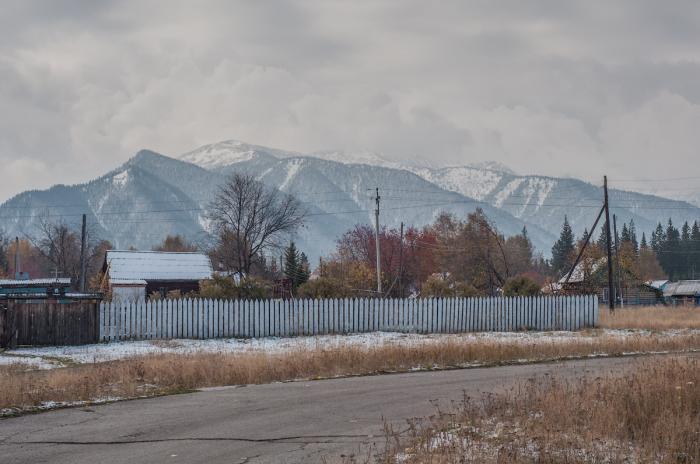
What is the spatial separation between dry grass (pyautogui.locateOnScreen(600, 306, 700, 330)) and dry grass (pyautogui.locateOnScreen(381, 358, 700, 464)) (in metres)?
24.9

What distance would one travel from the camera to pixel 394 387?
15.8 meters

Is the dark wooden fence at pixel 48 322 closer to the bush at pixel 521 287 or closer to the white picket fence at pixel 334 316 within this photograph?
the white picket fence at pixel 334 316

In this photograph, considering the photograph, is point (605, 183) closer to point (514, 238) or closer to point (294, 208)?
point (294, 208)

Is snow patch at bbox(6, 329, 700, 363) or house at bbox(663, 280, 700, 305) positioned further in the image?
house at bbox(663, 280, 700, 305)

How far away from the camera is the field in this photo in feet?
49.9

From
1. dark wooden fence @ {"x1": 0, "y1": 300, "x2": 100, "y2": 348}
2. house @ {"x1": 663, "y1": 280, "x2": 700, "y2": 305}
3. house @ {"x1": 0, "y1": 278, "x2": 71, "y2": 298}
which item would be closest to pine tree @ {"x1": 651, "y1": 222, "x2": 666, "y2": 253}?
house @ {"x1": 663, "y1": 280, "x2": 700, "y2": 305}

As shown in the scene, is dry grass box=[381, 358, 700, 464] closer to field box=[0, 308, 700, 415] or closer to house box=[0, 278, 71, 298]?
field box=[0, 308, 700, 415]

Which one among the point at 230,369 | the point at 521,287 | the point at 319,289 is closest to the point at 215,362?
the point at 230,369

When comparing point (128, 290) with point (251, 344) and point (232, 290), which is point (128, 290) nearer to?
point (232, 290)

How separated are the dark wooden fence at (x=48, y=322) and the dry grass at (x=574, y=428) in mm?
20098

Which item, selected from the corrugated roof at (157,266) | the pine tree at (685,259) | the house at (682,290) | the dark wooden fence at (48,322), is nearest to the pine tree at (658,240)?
the pine tree at (685,259)

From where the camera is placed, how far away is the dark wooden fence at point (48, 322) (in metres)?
27.7

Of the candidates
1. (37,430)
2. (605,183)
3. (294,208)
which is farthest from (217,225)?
(37,430)

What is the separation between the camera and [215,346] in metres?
27.9
